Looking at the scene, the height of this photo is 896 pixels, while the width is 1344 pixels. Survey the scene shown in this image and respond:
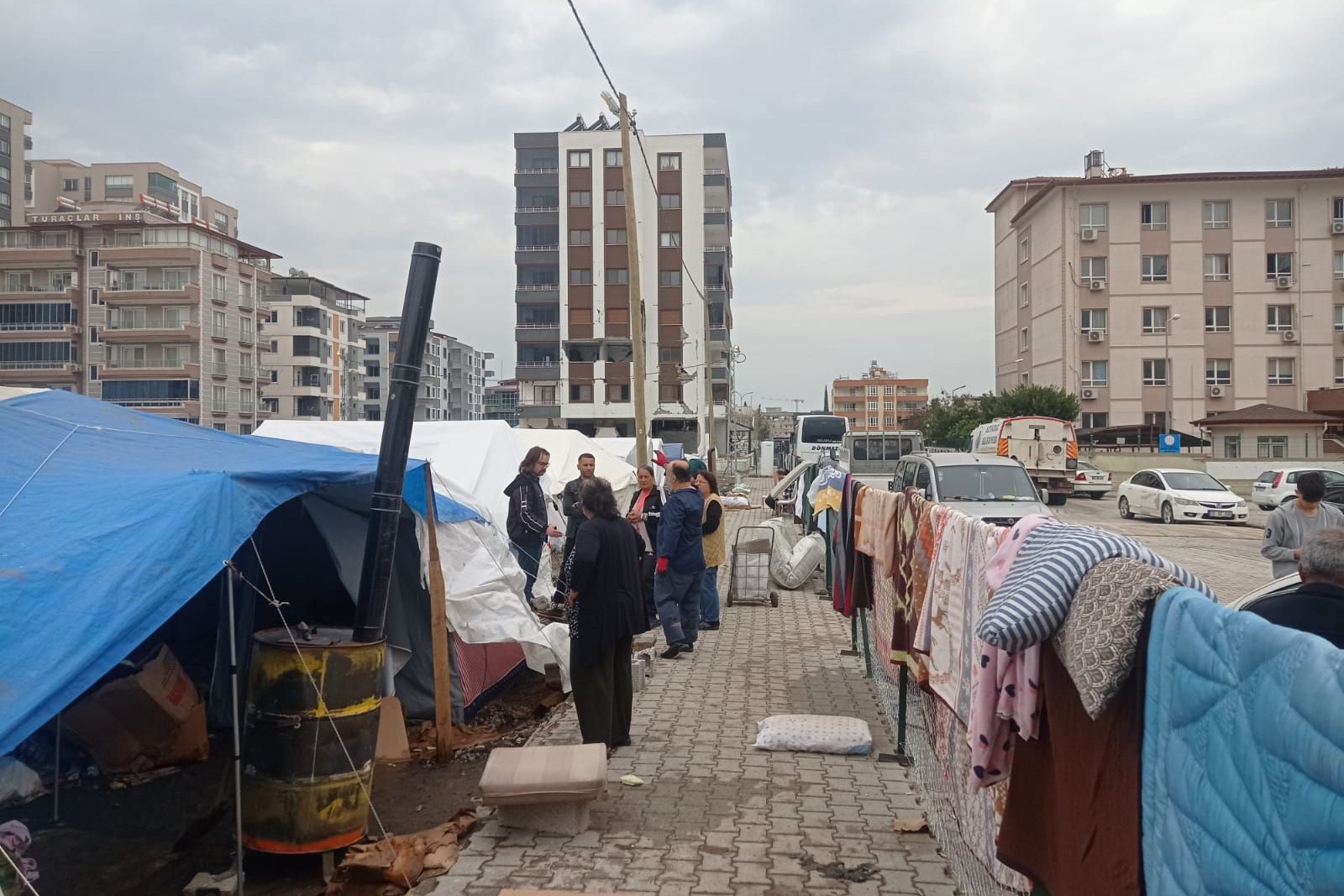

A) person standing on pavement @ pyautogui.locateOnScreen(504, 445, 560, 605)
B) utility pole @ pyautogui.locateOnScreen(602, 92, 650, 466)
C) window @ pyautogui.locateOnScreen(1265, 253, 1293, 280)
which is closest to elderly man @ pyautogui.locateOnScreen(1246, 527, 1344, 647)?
person standing on pavement @ pyautogui.locateOnScreen(504, 445, 560, 605)

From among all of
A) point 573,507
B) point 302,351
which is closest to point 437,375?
point 302,351

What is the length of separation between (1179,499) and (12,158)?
97.4 meters

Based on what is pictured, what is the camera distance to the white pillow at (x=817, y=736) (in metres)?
6.86

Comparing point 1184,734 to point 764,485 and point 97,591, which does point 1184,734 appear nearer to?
point 97,591

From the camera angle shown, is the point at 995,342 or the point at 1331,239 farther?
the point at 995,342

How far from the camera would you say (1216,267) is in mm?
53219

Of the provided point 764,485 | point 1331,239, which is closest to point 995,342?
point 1331,239

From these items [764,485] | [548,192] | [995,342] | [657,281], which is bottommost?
[764,485]

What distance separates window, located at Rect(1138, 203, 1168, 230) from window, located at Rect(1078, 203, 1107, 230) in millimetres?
1887

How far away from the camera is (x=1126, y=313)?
53844 millimetres

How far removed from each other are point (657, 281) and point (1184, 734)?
67259 mm

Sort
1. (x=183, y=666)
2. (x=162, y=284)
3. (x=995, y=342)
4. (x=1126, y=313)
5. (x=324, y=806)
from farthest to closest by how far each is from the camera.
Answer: (x=162, y=284), (x=995, y=342), (x=1126, y=313), (x=183, y=666), (x=324, y=806)

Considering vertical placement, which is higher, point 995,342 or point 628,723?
point 995,342

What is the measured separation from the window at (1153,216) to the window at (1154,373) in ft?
23.2
